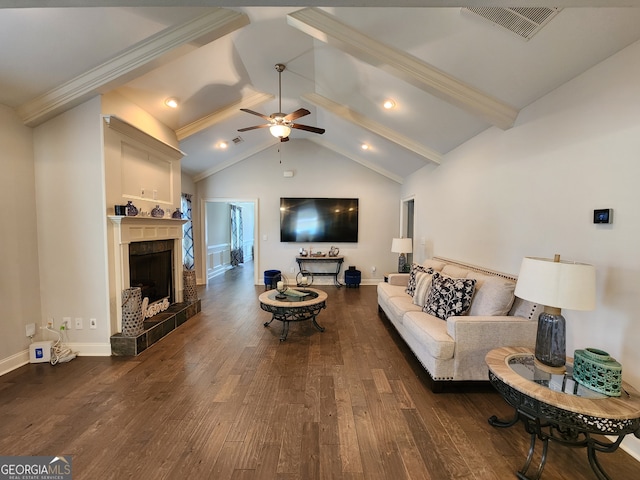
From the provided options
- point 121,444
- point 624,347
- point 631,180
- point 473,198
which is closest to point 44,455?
point 121,444

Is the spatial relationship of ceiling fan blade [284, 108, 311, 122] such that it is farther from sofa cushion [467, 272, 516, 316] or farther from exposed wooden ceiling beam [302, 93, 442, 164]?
sofa cushion [467, 272, 516, 316]

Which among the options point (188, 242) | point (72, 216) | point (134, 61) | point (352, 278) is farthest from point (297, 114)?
point (188, 242)

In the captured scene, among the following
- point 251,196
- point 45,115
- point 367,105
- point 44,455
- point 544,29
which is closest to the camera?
point 44,455

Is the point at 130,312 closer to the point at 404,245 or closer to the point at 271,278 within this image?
the point at 271,278

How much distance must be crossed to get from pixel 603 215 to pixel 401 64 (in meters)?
2.06

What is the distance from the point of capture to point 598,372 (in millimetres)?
1475

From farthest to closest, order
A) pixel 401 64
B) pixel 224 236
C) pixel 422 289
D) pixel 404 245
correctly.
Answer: pixel 224 236, pixel 404 245, pixel 422 289, pixel 401 64

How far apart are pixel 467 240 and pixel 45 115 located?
5.02 meters

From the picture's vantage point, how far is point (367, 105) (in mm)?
3949

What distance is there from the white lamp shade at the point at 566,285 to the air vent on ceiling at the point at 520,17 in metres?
1.62

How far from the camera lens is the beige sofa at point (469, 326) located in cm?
232

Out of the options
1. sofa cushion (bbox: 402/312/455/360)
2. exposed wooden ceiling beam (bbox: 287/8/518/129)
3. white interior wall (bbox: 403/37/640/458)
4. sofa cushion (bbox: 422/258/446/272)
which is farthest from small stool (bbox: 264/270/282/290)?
exposed wooden ceiling beam (bbox: 287/8/518/129)

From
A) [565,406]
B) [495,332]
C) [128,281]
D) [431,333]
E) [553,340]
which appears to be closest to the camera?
[565,406]

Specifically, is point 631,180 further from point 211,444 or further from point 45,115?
point 45,115
